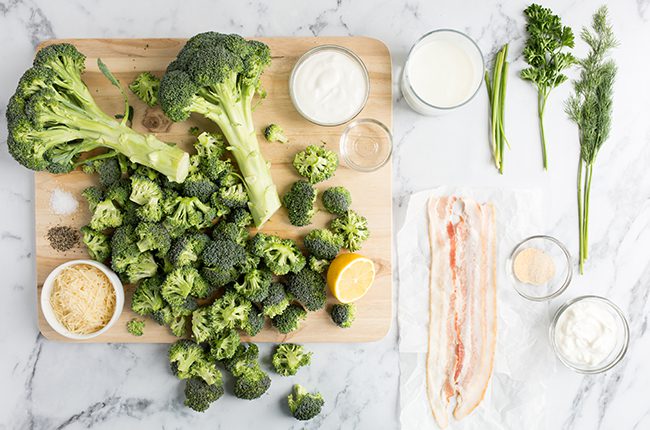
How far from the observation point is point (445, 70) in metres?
2.40

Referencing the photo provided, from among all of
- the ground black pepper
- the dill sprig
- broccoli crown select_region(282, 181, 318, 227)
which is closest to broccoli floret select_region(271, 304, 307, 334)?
broccoli crown select_region(282, 181, 318, 227)

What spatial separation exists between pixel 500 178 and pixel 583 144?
388 millimetres

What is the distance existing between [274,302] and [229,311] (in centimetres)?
19

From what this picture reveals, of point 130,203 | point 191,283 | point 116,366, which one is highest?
point 130,203

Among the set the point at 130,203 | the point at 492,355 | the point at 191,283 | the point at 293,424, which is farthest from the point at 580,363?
the point at 130,203

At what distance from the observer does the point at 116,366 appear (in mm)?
2611

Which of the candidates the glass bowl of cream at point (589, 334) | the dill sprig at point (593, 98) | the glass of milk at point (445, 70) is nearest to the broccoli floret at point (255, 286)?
the glass of milk at point (445, 70)

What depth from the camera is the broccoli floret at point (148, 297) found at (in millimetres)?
2404

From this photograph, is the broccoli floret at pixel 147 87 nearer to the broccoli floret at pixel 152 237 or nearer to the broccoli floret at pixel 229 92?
the broccoli floret at pixel 229 92

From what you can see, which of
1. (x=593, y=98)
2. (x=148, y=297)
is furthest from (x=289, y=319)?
(x=593, y=98)

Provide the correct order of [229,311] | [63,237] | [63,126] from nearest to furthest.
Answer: [63,126]
[229,311]
[63,237]

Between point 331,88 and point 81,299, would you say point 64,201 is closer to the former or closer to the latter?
point 81,299

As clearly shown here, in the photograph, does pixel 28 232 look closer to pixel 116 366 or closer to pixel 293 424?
pixel 116 366

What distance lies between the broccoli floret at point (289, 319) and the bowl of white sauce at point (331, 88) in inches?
31.0
